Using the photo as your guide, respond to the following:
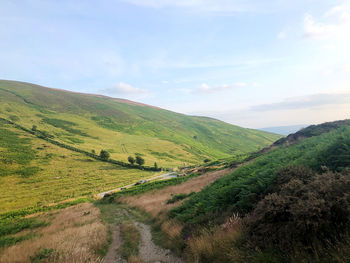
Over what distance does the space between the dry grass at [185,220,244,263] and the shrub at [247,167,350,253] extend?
0.68 meters

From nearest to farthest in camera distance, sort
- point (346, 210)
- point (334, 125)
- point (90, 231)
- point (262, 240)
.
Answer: point (346, 210)
point (262, 240)
point (90, 231)
point (334, 125)

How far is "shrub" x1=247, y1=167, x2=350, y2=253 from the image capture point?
14.9 ft

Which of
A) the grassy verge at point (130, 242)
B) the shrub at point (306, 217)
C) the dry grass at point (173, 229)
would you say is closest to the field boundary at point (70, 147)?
the grassy verge at point (130, 242)

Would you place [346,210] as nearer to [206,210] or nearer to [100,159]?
[206,210]

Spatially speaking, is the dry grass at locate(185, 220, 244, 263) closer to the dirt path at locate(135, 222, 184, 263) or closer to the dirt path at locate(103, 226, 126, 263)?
the dirt path at locate(135, 222, 184, 263)

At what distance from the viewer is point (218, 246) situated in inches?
252

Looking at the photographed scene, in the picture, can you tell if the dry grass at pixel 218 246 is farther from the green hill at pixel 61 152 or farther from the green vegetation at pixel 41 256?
the green hill at pixel 61 152

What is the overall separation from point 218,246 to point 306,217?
3.25 m

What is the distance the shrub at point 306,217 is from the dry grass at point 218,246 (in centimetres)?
68

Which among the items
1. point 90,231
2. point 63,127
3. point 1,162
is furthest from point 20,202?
point 63,127

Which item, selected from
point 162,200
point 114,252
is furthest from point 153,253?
point 162,200

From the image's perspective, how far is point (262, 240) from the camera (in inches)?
217

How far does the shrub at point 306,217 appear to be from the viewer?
454 centimetres

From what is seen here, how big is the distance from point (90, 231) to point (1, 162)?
308 ft
